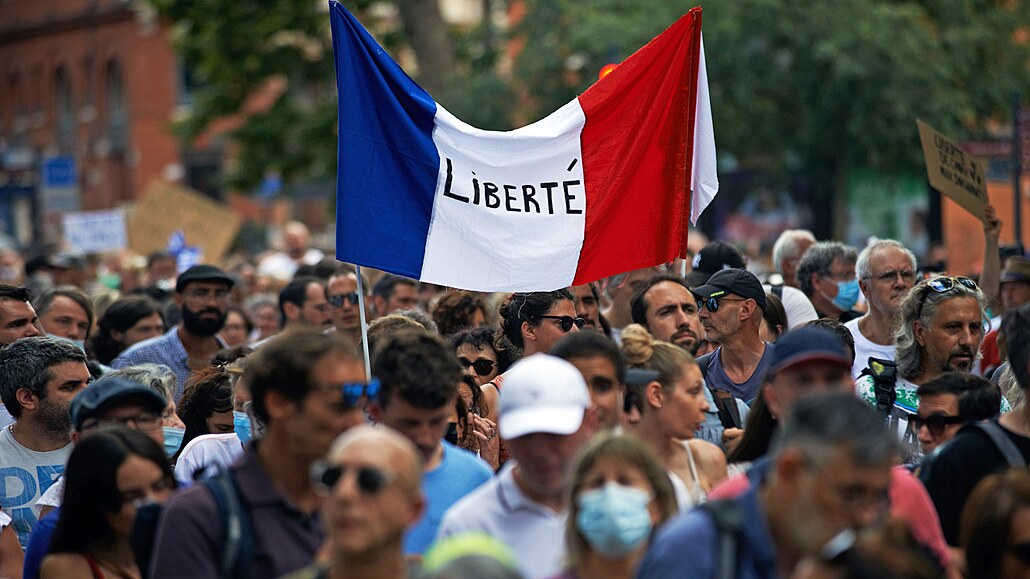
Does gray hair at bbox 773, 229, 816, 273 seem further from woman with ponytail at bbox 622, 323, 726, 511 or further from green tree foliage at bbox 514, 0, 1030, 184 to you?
green tree foliage at bbox 514, 0, 1030, 184

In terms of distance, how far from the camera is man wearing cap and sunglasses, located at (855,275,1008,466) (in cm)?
639

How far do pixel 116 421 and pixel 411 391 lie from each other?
1.20m

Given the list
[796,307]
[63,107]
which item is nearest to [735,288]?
[796,307]

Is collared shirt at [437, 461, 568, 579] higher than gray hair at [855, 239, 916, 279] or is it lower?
lower

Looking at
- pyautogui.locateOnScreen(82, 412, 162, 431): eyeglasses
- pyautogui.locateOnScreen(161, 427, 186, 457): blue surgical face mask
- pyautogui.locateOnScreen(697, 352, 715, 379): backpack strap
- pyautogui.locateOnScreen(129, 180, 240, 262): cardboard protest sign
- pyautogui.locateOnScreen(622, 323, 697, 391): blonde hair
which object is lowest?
pyautogui.locateOnScreen(129, 180, 240, 262): cardboard protest sign

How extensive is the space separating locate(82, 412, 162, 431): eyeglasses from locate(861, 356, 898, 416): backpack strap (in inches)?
125

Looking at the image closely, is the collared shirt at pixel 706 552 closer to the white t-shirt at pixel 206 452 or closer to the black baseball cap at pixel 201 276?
the white t-shirt at pixel 206 452

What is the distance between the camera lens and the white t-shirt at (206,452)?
586 centimetres

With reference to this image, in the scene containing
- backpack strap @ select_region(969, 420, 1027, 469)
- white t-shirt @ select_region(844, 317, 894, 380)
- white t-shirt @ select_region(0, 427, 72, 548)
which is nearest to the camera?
backpack strap @ select_region(969, 420, 1027, 469)

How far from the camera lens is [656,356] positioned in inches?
210

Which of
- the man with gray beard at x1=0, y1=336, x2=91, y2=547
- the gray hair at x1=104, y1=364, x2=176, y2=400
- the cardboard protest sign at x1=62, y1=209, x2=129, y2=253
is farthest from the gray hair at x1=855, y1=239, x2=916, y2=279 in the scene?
the cardboard protest sign at x1=62, y1=209, x2=129, y2=253

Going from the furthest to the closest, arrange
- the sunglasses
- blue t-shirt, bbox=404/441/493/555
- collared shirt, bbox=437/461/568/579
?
1. blue t-shirt, bbox=404/441/493/555
2. collared shirt, bbox=437/461/568/579
3. the sunglasses

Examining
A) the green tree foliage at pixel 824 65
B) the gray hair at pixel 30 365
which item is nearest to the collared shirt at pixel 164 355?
the gray hair at pixel 30 365

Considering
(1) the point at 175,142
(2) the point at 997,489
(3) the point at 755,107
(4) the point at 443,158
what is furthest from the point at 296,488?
(1) the point at 175,142
